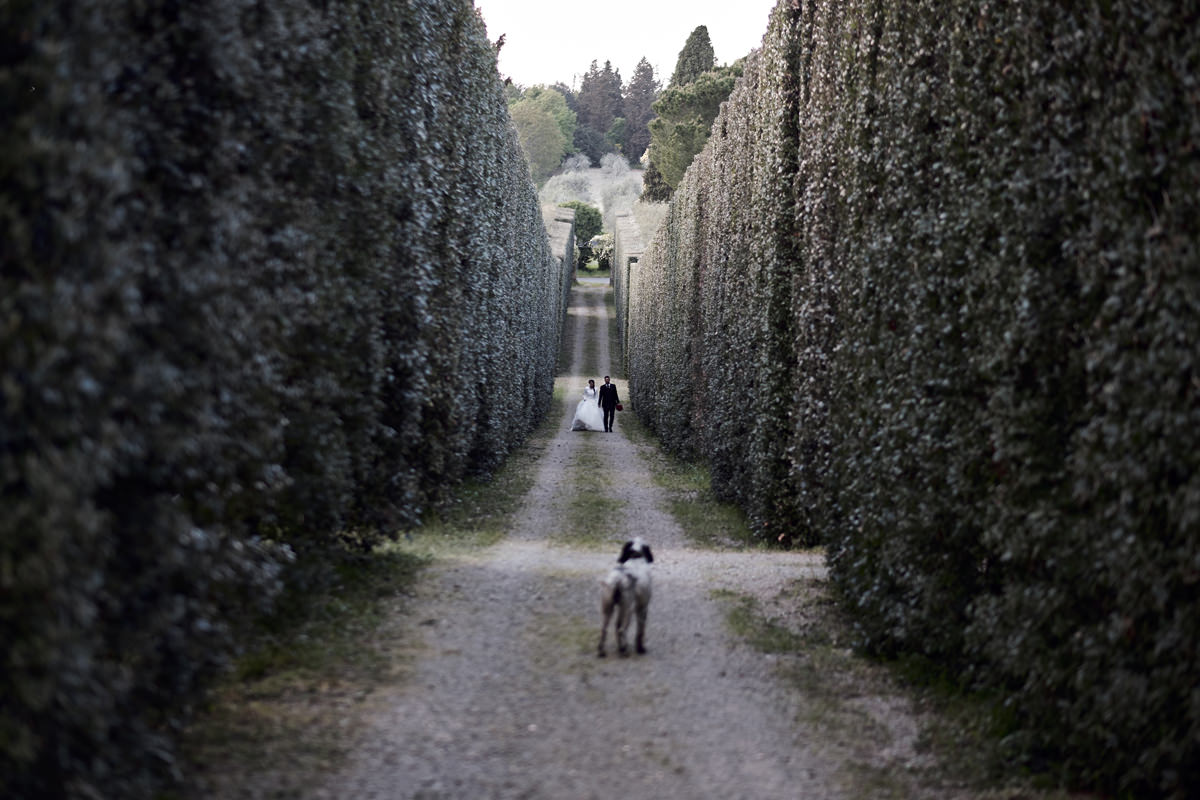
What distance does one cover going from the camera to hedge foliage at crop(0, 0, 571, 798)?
3.04 meters

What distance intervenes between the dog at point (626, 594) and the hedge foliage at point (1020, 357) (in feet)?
5.49

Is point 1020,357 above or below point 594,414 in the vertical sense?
above

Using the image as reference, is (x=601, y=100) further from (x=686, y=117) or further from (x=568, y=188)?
(x=686, y=117)

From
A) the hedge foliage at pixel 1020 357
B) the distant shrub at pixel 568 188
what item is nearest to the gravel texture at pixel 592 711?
the hedge foliage at pixel 1020 357

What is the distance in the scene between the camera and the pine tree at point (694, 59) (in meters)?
78.0

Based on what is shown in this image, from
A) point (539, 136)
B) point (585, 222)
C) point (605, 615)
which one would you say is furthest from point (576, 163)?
point (605, 615)

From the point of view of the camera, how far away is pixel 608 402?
30.5 meters

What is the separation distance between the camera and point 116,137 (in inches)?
136

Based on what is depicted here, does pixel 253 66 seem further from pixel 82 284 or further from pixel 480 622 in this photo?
pixel 480 622

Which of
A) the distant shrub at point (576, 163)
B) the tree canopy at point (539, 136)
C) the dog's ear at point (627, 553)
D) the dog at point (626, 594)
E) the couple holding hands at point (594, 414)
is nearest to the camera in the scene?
the dog at point (626, 594)

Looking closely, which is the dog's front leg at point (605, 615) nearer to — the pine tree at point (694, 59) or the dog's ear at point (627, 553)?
the dog's ear at point (627, 553)

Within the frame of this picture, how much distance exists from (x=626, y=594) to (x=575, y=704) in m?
0.97

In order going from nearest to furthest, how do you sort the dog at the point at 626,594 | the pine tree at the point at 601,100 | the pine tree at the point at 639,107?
the dog at the point at 626,594
the pine tree at the point at 639,107
the pine tree at the point at 601,100

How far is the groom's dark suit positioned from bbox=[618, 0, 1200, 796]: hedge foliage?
765 inches
